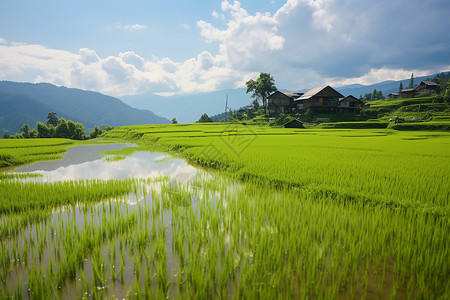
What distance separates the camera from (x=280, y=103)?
1638 inches

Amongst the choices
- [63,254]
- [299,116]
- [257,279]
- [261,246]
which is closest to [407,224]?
[261,246]

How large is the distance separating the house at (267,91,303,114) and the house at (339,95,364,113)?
29.2 ft

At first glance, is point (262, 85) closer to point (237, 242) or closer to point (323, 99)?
point (323, 99)

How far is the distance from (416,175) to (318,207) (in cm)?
329

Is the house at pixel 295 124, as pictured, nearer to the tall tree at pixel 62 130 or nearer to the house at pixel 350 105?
the house at pixel 350 105

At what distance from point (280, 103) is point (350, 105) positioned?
12464 mm

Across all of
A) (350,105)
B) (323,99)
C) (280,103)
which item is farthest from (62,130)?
(350,105)

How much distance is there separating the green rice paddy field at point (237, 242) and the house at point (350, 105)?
3786 centimetres

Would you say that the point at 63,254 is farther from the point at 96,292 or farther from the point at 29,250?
the point at 96,292

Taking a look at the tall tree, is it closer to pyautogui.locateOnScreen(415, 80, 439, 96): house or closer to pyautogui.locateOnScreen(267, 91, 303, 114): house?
pyautogui.locateOnScreen(267, 91, 303, 114): house

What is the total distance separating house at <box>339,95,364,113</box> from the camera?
123 ft

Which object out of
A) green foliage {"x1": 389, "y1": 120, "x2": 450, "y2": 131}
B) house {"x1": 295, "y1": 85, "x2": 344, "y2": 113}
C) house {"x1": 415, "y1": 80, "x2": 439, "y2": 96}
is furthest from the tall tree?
house {"x1": 415, "y1": 80, "x2": 439, "y2": 96}

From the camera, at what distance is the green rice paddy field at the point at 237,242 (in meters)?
2.05

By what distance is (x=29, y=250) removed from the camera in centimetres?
267
